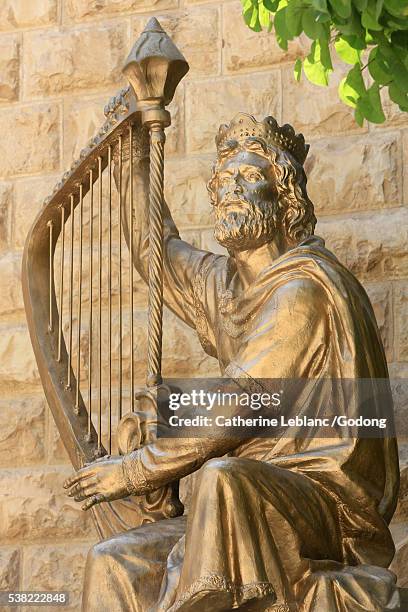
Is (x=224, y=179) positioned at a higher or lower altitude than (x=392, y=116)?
lower

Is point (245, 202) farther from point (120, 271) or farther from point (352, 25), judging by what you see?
point (352, 25)

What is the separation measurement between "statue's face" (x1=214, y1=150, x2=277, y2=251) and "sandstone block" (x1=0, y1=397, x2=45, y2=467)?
1618 mm

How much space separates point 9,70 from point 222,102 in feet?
2.79

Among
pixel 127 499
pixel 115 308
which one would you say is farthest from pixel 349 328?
pixel 115 308

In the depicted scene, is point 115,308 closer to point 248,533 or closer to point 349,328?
point 349,328

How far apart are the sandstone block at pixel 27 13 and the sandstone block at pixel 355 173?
1.18 m

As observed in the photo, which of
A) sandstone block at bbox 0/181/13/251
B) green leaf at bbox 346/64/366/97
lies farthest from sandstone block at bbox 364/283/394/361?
green leaf at bbox 346/64/366/97

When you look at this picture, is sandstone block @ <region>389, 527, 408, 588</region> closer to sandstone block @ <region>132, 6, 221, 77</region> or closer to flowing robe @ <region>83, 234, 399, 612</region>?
flowing robe @ <region>83, 234, 399, 612</region>

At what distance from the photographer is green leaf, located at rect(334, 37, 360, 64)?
4.78m

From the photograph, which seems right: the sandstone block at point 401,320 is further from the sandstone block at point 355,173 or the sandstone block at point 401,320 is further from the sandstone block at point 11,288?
the sandstone block at point 11,288

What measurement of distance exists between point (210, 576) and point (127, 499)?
2.21 feet

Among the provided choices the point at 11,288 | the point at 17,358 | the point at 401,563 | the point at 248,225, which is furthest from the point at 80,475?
the point at 11,288

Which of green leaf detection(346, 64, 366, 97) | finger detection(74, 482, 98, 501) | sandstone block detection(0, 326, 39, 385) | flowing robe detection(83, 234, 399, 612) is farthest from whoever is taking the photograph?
sandstone block detection(0, 326, 39, 385)

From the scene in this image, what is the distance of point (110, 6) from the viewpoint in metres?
6.77
